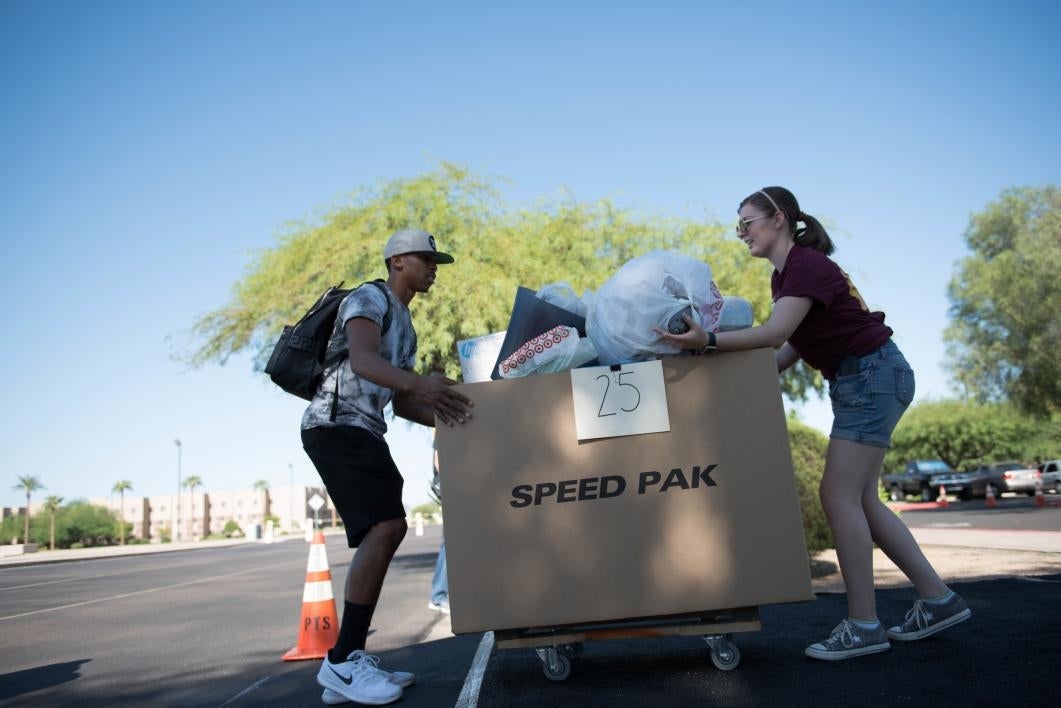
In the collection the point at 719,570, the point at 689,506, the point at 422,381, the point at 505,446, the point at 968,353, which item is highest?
the point at 968,353

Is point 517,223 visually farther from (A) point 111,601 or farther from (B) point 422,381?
(B) point 422,381

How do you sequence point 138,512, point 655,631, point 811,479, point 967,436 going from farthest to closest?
point 138,512
point 967,436
point 811,479
point 655,631

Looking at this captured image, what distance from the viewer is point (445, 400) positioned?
3.08 metres

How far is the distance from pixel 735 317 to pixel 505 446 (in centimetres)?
103

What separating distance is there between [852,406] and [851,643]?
0.94 metres

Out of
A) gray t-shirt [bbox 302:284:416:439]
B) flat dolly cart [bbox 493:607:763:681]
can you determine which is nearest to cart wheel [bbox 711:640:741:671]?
flat dolly cart [bbox 493:607:763:681]

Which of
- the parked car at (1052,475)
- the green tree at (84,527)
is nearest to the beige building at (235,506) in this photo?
the green tree at (84,527)

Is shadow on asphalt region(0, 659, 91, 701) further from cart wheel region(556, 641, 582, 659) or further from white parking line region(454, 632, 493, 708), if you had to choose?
cart wheel region(556, 641, 582, 659)

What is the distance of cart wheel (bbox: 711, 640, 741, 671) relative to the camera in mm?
3191

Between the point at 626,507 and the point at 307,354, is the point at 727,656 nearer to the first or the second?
the point at 626,507

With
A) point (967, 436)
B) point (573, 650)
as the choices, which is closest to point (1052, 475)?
point (967, 436)

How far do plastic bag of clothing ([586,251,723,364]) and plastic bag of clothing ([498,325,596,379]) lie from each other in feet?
0.31

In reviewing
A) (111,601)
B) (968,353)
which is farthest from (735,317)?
(968,353)

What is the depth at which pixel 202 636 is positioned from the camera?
6.90 metres
